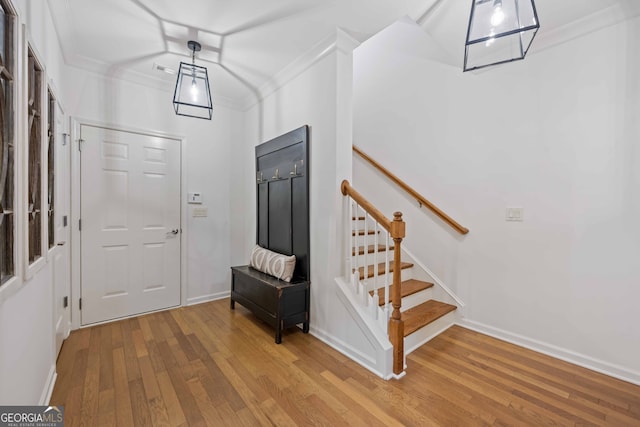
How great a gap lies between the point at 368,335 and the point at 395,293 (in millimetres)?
376

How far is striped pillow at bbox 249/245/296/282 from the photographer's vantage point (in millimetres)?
2586

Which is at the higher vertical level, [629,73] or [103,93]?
[103,93]

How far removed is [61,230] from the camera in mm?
2377

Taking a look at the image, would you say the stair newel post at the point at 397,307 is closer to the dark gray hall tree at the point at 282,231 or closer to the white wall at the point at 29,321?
the dark gray hall tree at the point at 282,231

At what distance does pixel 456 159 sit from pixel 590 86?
104cm

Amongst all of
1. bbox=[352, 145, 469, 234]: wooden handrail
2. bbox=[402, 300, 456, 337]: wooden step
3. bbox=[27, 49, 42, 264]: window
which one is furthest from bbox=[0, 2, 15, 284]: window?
bbox=[352, 145, 469, 234]: wooden handrail

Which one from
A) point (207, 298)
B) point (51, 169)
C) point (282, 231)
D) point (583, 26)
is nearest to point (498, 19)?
point (583, 26)

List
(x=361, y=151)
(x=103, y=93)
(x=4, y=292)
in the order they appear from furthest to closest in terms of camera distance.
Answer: (x=361, y=151), (x=103, y=93), (x=4, y=292)

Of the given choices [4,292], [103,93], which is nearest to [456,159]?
[4,292]

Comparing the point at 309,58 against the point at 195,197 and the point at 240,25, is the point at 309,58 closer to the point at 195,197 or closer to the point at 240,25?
the point at 240,25

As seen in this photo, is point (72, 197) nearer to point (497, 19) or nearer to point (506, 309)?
point (497, 19)

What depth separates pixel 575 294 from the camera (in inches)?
83.3

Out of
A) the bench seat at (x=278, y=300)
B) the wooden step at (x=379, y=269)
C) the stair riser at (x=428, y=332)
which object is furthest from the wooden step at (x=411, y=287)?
the bench seat at (x=278, y=300)

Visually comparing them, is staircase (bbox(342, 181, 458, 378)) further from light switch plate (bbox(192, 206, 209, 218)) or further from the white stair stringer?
light switch plate (bbox(192, 206, 209, 218))
